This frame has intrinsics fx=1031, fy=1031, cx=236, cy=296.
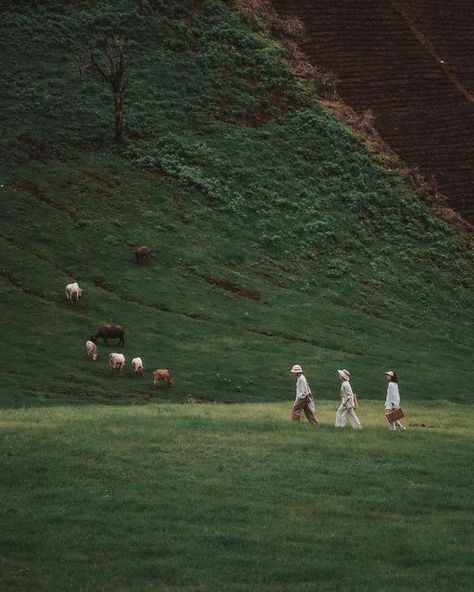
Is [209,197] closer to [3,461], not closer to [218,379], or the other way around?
[218,379]

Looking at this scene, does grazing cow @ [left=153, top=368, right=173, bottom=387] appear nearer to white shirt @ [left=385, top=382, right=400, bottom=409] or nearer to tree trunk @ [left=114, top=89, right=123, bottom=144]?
white shirt @ [left=385, top=382, right=400, bottom=409]

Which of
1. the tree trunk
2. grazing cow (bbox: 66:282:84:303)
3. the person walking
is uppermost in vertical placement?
the tree trunk

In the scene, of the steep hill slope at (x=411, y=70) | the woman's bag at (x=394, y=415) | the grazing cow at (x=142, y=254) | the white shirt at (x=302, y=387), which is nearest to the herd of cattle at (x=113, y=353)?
the grazing cow at (x=142, y=254)

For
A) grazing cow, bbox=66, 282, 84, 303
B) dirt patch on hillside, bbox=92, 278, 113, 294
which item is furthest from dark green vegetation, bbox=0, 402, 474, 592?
dirt patch on hillside, bbox=92, 278, 113, 294

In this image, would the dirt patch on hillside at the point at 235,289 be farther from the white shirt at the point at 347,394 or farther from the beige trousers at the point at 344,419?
the white shirt at the point at 347,394

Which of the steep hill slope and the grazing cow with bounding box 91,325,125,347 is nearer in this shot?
the grazing cow with bounding box 91,325,125,347

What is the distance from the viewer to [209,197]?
7388 cm

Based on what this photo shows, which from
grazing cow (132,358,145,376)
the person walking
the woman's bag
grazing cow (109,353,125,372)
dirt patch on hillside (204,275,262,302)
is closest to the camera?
the person walking

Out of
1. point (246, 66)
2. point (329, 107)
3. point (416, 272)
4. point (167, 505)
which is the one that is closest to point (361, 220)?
point (416, 272)

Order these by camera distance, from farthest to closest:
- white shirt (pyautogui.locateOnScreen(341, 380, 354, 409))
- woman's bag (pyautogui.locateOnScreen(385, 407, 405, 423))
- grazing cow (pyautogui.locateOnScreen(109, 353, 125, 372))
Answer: grazing cow (pyautogui.locateOnScreen(109, 353, 125, 372)) → woman's bag (pyautogui.locateOnScreen(385, 407, 405, 423)) → white shirt (pyautogui.locateOnScreen(341, 380, 354, 409))

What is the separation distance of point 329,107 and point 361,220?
16.9 metres

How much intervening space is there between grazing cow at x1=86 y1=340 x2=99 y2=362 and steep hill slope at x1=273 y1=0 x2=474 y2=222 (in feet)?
137

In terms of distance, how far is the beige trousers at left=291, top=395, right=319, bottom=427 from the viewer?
3372 cm

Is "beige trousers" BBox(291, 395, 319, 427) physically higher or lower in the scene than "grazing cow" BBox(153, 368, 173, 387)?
lower
